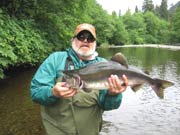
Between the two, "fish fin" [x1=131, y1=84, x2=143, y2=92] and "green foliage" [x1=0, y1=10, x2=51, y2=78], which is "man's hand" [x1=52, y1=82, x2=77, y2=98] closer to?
"fish fin" [x1=131, y1=84, x2=143, y2=92]

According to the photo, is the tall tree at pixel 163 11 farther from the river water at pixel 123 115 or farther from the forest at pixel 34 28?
the river water at pixel 123 115

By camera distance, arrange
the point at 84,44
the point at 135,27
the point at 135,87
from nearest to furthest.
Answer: the point at 135,87
the point at 84,44
the point at 135,27

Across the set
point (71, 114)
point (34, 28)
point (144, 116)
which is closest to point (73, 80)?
point (71, 114)

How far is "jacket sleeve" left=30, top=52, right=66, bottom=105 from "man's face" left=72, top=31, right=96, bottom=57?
0.72 ft

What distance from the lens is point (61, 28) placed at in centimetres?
2761

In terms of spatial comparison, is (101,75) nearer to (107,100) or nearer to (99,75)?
(99,75)

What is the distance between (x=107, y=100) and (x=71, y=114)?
0.45 meters

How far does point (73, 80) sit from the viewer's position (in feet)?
11.5

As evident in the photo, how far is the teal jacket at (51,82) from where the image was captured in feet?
12.6

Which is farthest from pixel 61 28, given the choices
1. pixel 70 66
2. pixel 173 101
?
pixel 70 66

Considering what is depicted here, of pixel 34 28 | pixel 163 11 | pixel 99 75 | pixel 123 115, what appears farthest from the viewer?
pixel 163 11

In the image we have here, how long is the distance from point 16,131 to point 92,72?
7.10m

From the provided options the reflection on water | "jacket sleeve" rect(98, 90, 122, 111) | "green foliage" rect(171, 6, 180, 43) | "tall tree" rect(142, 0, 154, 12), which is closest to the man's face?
"jacket sleeve" rect(98, 90, 122, 111)

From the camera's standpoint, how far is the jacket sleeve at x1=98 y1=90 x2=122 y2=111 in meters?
A: 4.07
